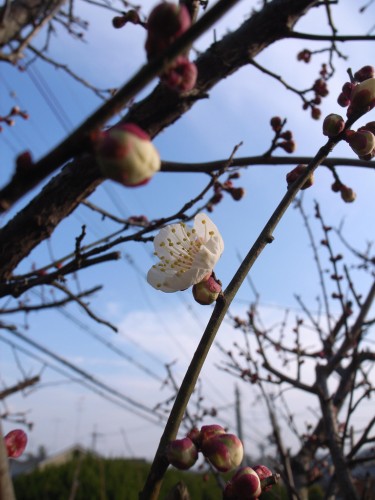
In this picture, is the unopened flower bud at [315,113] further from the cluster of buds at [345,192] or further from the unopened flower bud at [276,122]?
the cluster of buds at [345,192]

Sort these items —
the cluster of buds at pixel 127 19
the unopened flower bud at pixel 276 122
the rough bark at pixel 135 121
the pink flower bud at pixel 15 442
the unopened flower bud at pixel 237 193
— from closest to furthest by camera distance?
the pink flower bud at pixel 15 442 → the rough bark at pixel 135 121 → the cluster of buds at pixel 127 19 → the unopened flower bud at pixel 276 122 → the unopened flower bud at pixel 237 193

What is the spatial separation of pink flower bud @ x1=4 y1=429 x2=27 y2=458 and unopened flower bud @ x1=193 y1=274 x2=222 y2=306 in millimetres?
441

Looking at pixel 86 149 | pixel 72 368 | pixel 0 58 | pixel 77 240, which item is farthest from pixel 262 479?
pixel 72 368

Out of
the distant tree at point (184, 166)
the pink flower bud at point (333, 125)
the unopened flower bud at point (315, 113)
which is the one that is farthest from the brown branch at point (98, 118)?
the unopened flower bud at point (315, 113)

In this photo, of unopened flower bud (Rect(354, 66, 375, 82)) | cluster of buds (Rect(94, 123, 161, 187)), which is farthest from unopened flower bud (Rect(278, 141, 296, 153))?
cluster of buds (Rect(94, 123, 161, 187))

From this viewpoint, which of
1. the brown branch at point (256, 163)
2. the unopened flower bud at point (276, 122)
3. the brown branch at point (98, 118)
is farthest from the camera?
the unopened flower bud at point (276, 122)

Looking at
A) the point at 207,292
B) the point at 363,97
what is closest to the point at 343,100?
the point at 363,97

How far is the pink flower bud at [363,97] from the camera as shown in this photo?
95 cm

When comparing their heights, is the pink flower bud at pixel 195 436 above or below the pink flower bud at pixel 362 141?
below

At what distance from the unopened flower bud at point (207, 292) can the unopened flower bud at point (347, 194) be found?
3.30ft

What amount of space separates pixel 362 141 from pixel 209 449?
689 mm

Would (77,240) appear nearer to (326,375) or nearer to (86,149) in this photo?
(86,149)

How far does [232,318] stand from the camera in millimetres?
3539

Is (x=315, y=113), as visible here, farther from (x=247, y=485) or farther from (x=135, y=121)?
(x=247, y=485)
